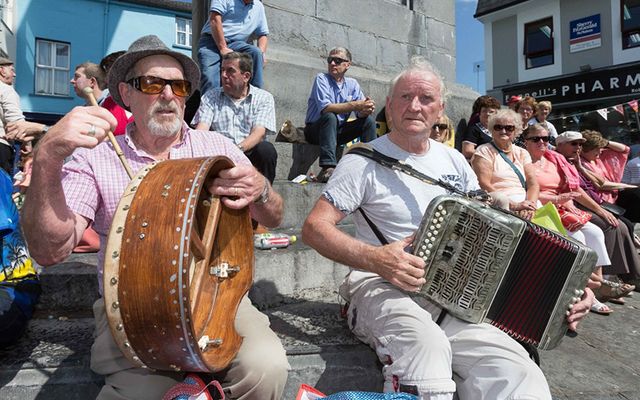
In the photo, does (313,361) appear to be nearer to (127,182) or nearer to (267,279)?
(267,279)

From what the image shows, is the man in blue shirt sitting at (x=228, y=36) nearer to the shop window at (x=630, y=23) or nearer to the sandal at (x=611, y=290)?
the sandal at (x=611, y=290)

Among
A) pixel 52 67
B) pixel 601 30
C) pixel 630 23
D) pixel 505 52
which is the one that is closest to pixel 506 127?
pixel 630 23

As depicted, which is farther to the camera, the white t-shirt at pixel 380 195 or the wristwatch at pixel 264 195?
the white t-shirt at pixel 380 195

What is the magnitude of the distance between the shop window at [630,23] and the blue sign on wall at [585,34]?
3.04 feet

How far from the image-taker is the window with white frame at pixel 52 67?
1781cm

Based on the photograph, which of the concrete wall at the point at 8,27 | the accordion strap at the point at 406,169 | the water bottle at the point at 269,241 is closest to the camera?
the accordion strap at the point at 406,169

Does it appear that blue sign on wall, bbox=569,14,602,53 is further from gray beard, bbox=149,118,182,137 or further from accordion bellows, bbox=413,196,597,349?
gray beard, bbox=149,118,182,137

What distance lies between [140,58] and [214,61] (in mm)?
3046

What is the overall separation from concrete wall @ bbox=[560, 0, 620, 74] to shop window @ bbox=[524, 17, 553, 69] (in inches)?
28.9

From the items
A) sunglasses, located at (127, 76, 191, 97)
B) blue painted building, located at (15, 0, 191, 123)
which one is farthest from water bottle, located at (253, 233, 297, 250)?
blue painted building, located at (15, 0, 191, 123)

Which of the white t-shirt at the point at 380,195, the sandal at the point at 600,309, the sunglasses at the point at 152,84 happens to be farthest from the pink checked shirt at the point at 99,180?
the sandal at the point at 600,309

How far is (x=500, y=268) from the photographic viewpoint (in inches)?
80.0

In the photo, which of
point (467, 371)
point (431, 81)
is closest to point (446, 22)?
point (431, 81)

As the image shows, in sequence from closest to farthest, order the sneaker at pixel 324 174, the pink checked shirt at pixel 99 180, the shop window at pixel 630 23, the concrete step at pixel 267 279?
the pink checked shirt at pixel 99 180 < the concrete step at pixel 267 279 < the sneaker at pixel 324 174 < the shop window at pixel 630 23
